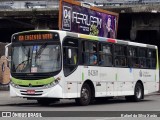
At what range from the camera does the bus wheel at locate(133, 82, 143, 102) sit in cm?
2422

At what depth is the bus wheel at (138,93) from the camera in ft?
79.5

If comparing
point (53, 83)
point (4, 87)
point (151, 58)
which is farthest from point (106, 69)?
point (4, 87)

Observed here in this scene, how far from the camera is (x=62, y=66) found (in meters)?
18.4

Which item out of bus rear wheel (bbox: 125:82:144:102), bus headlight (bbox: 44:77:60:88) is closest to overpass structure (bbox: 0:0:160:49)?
bus rear wheel (bbox: 125:82:144:102)

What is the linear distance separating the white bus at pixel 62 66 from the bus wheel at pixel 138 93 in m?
2.46

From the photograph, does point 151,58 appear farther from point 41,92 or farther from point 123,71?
point 41,92

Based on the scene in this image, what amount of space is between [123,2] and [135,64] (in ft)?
70.8

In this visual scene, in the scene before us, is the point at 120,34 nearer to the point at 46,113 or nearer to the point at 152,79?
the point at 152,79

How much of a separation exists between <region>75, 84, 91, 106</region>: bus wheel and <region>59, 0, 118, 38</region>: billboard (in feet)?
13.9

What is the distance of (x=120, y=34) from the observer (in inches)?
1864

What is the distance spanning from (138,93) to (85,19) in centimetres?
527

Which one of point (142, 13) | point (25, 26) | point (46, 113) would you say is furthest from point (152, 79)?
point (25, 26)

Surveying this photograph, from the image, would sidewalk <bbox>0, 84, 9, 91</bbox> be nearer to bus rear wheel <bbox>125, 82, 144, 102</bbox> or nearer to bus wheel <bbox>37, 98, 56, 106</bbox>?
bus rear wheel <bbox>125, 82, 144, 102</bbox>

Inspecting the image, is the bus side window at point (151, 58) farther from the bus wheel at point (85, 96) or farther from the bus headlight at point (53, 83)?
the bus headlight at point (53, 83)
